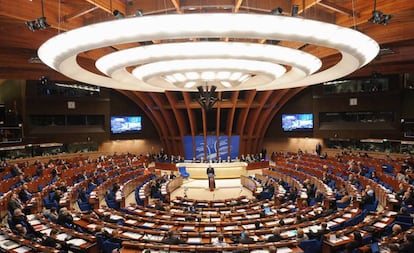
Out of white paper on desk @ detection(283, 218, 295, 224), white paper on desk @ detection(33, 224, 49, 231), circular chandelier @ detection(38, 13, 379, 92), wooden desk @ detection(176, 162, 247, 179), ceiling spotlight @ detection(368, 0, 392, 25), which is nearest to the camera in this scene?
circular chandelier @ detection(38, 13, 379, 92)

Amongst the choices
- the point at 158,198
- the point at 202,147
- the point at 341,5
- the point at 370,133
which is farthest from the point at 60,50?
the point at 370,133

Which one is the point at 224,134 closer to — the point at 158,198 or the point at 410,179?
the point at 158,198

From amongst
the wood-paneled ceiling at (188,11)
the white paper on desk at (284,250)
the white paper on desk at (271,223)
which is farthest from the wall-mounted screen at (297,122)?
the white paper on desk at (284,250)

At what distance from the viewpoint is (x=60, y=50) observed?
7.57m

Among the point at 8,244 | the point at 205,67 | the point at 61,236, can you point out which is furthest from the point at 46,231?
the point at 205,67

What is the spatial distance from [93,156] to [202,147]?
36.7 feet

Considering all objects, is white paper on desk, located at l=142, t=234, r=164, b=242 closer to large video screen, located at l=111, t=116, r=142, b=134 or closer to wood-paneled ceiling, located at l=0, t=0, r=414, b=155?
wood-paneled ceiling, located at l=0, t=0, r=414, b=155

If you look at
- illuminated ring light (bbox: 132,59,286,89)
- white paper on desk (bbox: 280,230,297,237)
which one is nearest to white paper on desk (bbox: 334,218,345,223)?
white paper on desk (bbox: 280,230,297,237)

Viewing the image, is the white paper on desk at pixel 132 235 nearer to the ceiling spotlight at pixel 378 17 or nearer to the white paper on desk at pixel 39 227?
the white paper on desk at pixel 39 227

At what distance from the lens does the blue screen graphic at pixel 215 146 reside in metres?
29.0

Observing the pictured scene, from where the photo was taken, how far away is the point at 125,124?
1237 inches

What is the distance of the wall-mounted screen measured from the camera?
3107cm

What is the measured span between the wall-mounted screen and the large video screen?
51.8ft

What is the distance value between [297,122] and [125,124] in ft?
59.6
